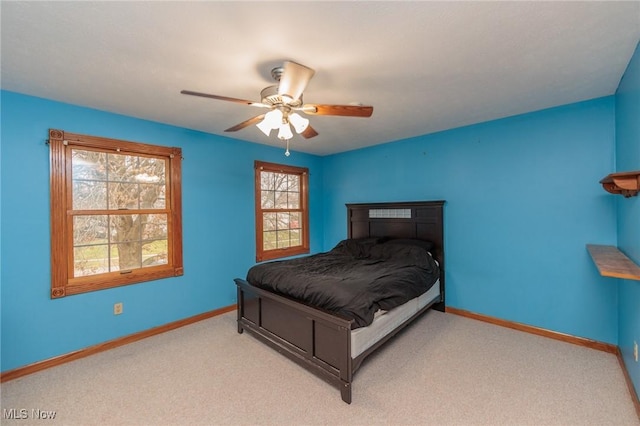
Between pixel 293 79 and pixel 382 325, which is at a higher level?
pixel 293 79

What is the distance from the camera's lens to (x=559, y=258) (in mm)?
2836

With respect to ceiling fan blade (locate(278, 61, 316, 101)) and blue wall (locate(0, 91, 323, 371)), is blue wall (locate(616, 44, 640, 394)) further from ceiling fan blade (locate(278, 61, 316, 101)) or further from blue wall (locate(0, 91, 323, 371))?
blue wall (locate(0, 91, 323, 371))

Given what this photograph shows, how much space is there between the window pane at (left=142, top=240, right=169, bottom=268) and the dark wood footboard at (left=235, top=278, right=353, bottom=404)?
39.8 inches

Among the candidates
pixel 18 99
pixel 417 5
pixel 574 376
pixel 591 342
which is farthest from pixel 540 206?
pixel 18 99

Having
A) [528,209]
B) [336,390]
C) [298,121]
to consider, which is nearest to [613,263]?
[528,209]

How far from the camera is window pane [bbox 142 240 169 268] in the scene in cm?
317

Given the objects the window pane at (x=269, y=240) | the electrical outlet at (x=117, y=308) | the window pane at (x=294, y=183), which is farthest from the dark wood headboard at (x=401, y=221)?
the electrical outlet at (x=117, y=308)

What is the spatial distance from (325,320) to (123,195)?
257 cm

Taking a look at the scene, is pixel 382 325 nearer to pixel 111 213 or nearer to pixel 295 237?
pixel 295 237

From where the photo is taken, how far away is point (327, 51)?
1.78 meters

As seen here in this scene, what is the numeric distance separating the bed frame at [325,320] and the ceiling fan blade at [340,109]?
150cm

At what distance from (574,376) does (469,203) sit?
6.27ft

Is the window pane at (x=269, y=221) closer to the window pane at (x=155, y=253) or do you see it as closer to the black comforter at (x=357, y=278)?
the black comforter at (x=357, y=278)

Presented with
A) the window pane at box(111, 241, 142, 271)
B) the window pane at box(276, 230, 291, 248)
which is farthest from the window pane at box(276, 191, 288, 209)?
the window pane at box(111, 241, 142, 271)
